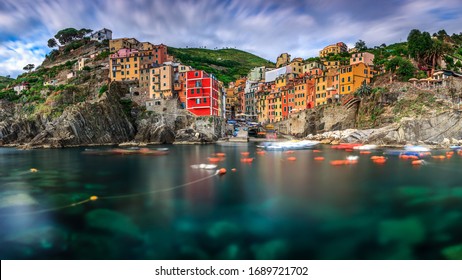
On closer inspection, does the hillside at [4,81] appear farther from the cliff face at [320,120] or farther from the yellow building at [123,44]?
the cliff face at [320,120]

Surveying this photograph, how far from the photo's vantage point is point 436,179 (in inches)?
484

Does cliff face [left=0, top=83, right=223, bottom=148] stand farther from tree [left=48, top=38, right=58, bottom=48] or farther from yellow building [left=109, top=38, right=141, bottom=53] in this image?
tree [left=48, top=38, right=58, bottom=48]

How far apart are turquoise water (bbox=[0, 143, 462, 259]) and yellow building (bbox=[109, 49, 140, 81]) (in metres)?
29.9

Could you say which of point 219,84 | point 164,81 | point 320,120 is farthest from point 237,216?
point 219,84

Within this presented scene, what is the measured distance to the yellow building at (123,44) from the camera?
53.5m

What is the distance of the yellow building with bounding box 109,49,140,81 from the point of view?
41406mm

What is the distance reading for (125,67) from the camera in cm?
4188

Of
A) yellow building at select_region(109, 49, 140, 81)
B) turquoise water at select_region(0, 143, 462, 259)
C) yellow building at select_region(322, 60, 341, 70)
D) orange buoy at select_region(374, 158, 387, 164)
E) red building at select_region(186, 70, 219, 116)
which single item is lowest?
turquoise water at select_region(0, 143, 462, 259)

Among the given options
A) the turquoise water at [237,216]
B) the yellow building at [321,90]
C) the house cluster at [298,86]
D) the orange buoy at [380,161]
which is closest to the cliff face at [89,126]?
the turquoise water at [237,216]

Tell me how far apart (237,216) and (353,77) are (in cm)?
3187

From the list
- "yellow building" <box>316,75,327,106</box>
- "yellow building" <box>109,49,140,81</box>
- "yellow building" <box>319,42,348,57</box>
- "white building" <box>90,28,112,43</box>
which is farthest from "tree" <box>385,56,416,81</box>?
"white building" <box>90,28,112,43</box>

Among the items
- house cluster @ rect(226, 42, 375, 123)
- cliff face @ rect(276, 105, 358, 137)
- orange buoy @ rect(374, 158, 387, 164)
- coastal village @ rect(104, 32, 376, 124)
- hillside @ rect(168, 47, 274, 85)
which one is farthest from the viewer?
hillside @ rect(168, 47, 274, 85)

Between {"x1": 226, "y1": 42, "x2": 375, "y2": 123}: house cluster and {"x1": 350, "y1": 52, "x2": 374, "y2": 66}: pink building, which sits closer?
{"x1": 226, "y1": 42, "x2": 375, "y2": 123}: house cluster

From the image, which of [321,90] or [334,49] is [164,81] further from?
[334,49]
